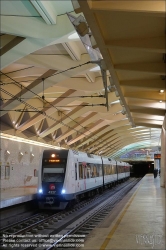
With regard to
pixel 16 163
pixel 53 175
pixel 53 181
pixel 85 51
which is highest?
pixel 85 51

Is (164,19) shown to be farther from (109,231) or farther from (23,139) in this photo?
(23,139)

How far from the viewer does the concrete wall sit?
21.8 meters

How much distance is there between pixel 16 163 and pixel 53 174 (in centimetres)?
943

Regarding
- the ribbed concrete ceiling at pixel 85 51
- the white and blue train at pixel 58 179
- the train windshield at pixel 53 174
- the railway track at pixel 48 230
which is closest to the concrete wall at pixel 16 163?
the ribbed concrete ceiling at pixel 85 51

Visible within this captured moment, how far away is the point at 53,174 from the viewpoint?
1520 centimetres

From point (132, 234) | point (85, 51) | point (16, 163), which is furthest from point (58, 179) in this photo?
point (16, 163)

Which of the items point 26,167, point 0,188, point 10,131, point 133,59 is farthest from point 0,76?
point 133,59

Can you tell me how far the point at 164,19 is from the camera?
712 cm

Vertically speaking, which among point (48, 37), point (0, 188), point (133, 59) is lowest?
point (0, 188)

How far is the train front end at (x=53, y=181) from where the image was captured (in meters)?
14.7

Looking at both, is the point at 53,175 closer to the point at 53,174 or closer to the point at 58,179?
the point at 53,174

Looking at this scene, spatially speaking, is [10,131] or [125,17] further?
[10,131]

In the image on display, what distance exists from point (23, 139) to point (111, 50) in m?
17.0

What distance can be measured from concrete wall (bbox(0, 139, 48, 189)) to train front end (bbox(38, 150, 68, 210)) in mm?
6526
